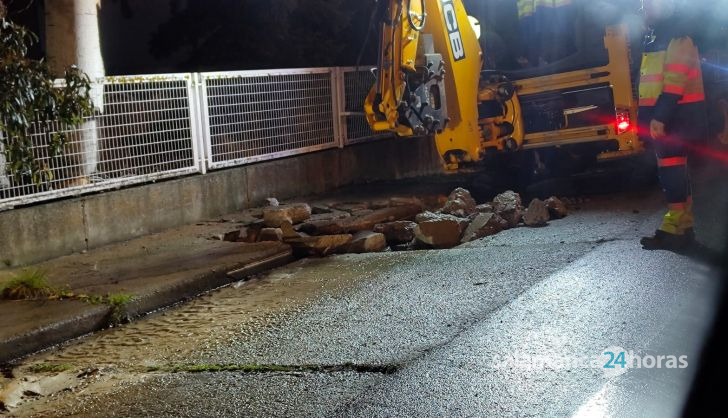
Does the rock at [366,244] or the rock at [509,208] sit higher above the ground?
the rock at [509,208]

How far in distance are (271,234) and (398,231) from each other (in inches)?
50.0

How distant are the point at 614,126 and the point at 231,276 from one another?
15.5 feet

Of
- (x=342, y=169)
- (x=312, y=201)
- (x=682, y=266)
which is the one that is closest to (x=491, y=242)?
(x=682, y=266)

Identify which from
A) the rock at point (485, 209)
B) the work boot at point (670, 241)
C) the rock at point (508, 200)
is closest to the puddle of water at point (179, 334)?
the rock at point (485, 209)

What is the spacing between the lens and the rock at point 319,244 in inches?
337

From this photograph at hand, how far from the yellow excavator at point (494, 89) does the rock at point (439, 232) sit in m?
1.86

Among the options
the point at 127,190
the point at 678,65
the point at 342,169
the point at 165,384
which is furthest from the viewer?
the point at 342,169

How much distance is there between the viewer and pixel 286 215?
9297 mm

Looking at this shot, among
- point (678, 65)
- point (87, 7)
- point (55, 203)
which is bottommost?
point (55, 203)

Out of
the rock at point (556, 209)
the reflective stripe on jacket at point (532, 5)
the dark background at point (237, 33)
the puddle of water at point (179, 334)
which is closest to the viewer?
the puddle of water at point (179, 334)

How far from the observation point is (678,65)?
694 cm

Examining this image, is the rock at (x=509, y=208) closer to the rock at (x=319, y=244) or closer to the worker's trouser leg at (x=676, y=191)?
the rock at (x=319, y=244)

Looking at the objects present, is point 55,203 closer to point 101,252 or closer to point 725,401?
point 101,252

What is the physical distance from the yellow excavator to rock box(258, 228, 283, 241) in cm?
202
